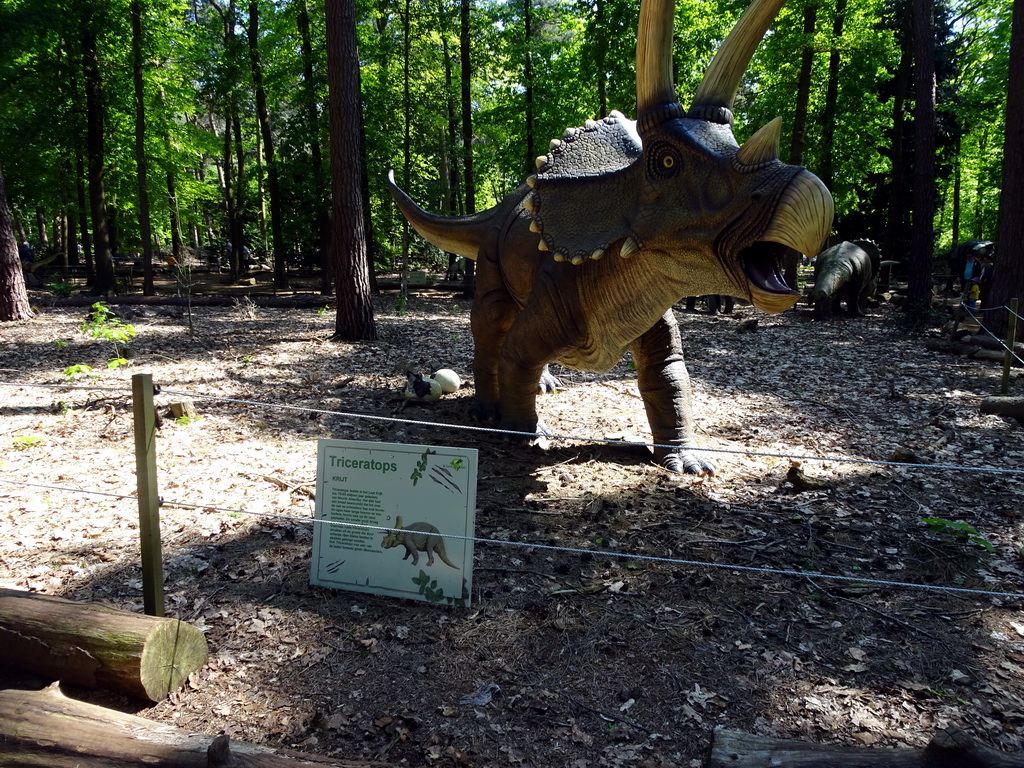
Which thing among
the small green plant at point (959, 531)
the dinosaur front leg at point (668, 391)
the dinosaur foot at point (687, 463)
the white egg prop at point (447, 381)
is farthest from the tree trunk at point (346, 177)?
the small green plant at point (959, 531)

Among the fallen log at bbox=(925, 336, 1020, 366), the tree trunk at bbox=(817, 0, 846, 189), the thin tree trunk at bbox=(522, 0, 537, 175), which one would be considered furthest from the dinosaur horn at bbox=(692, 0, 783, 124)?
the tree trunk at bbox=(817, 0, 846, 189)

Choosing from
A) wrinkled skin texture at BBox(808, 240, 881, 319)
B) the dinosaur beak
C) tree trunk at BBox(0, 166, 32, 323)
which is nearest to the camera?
the dinosaur beak

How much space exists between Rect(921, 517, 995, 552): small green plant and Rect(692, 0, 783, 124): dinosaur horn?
259 cm

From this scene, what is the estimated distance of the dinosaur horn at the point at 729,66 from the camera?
118 inches

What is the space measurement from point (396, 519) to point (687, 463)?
251cm

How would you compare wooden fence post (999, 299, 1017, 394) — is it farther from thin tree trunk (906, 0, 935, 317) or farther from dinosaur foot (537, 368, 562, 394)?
thin tree trunk (906, 0, 935, 317)

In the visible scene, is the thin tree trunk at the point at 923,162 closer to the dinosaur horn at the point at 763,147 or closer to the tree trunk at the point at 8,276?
the dinosaur horn at the point at 763,147

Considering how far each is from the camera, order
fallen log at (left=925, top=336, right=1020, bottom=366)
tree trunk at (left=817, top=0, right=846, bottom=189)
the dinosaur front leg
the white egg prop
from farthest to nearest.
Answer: tree trunk at (left=817, top=0, right=846, bottom=189) < fallen log at (left=925, top=336, right=1020, bottom=366) < the white egg prop < the dinosaur front leg

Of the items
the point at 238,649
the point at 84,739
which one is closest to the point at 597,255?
the point at 238,649

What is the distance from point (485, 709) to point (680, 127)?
269cm

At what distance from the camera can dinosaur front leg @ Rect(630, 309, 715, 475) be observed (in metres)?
4.80

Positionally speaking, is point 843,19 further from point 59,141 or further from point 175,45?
point 59,141

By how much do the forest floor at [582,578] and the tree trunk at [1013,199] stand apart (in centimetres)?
348

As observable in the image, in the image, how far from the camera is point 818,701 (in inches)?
104
